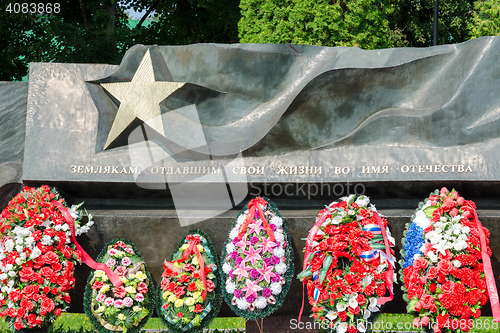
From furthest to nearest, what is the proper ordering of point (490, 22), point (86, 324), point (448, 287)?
point (490, 22), point (86, 324), point (448, 287)

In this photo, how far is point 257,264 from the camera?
4.70 m

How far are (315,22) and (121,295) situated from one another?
6062 mm

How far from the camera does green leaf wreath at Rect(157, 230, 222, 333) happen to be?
4.78 meters

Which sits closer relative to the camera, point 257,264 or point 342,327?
point 342,327

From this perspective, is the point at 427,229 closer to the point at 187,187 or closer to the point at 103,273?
the point at 187,187

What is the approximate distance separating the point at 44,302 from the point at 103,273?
60 centimetres

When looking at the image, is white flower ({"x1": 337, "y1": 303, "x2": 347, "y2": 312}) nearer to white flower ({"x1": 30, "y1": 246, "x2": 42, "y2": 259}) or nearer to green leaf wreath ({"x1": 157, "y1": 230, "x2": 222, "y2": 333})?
green leaf wreath ({"x1": 157, "y1": 230, "x2": 222, "y2": 333})

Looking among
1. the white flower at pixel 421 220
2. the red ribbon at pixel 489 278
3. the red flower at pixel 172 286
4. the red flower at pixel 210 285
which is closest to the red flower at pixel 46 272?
the red flower at pixel 172 286

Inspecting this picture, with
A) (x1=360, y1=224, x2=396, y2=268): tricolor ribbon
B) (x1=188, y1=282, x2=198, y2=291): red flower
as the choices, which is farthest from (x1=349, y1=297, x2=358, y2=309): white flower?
(x1=188, y1=282, x2=198, y2=291): red flower

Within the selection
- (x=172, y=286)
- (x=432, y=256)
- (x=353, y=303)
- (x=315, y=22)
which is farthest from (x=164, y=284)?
(x=315, y=22)

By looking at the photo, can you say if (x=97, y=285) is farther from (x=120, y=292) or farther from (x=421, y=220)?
(x=421, y=220)

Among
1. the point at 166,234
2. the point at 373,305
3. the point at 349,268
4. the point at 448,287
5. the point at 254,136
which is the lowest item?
the point at 373,305

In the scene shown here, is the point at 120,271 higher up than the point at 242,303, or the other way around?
the point at 120,271

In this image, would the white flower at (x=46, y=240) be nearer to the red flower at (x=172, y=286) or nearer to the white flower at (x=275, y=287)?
the red flower at (x=172, y=286)
